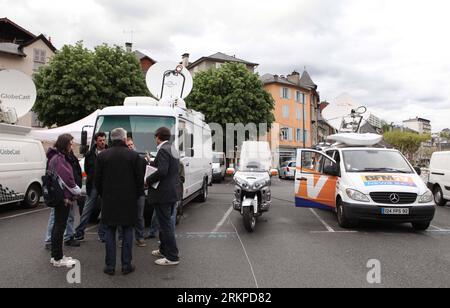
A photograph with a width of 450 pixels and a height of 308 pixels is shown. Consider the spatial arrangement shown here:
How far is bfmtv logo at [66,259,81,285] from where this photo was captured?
461cm

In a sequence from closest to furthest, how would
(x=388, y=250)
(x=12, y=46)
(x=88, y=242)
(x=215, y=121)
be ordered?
(x=388, y=250) < (x=88, y=242) < (x=215, y=121) < (x=12, y=46)

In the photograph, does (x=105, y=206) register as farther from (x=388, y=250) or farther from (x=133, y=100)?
(x=133, y=100)

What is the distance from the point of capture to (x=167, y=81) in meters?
12.0

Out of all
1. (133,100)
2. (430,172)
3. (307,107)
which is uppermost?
(307,107)

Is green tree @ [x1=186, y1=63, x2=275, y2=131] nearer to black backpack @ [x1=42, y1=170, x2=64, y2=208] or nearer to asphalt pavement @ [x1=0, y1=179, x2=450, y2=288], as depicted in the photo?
asphalt pavement @ [x1=0, y1=179, x2=450, y2=288]

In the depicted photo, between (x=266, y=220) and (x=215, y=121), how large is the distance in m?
21.0

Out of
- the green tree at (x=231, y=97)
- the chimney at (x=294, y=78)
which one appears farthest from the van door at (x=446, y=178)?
the chimney at (x=294, y=78)

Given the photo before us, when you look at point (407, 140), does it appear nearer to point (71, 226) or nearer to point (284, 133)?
point (284, 133)

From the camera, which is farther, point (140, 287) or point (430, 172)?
point (430, 172)

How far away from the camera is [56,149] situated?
5.48 meters

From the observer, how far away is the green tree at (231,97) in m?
29.4

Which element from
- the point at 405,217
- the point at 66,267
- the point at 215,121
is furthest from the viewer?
the point at 215,121

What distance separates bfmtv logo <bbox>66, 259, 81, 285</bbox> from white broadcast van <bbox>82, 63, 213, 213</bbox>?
122 inches

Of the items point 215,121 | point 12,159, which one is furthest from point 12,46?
point 12,159
